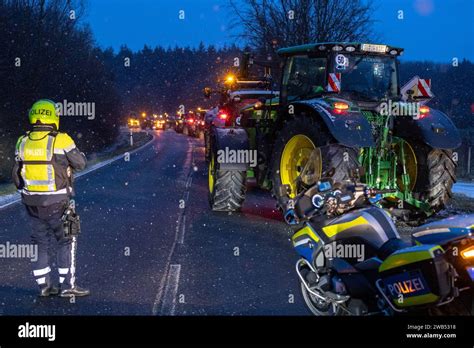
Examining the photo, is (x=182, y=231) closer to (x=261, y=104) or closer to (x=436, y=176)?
(x=261, y=104)

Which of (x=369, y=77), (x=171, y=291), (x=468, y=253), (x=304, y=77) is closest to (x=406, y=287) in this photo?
(x=468, y=253)

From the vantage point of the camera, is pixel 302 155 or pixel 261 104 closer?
pixel 302 155

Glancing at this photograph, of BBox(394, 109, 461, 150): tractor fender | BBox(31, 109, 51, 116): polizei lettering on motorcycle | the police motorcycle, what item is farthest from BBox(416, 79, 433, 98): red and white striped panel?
BBox(31, 109, 51, 116): polizei lettering on motorcycle

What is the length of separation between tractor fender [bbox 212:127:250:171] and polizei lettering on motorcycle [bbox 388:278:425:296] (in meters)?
7.19

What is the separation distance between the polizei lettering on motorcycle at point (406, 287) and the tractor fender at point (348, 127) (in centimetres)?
461

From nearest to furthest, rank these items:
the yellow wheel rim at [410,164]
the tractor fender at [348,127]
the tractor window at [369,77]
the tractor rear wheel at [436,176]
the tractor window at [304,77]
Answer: the tractor fender at [348,127], the tractor rear wheel at [436,176], the yellow wheel rim at [410,164], the tractor window at [369,77], the tractor window at [304,77]

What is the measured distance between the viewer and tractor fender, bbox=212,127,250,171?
11.1 meters

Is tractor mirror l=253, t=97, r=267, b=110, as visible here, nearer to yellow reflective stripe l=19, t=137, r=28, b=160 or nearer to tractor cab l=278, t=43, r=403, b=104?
tractor cab l=278, t=43, r=403, b=104

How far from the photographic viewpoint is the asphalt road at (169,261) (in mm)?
5945

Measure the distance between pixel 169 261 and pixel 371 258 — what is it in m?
3.86

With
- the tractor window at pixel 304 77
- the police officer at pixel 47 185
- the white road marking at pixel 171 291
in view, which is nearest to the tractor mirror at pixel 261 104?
the tractor window at pixel 304 77

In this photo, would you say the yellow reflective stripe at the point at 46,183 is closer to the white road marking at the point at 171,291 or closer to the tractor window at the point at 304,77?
the white road marking at the point at 171,291

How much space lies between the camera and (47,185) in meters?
6.35

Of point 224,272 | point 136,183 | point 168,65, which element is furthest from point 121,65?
point 224,272
